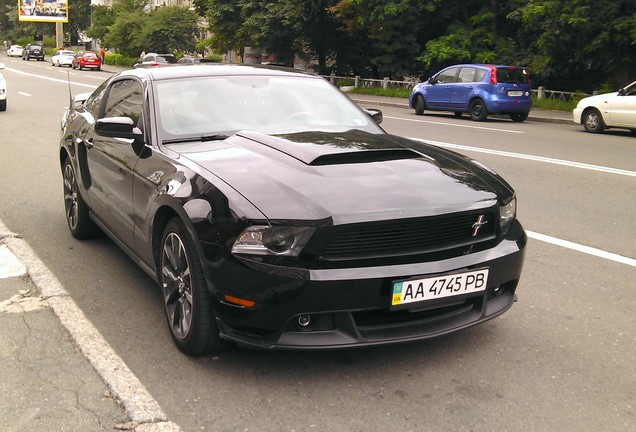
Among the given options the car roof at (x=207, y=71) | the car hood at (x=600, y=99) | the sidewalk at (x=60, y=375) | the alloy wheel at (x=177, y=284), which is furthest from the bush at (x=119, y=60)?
the alloy wheel at (x=177, y=284)

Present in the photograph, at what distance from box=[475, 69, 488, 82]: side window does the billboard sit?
286 ft

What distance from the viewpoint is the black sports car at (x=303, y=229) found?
126 inches

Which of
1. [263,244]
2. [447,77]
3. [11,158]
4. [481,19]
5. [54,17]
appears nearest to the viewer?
[263,244]

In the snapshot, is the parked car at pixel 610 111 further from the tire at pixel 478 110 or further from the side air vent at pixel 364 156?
the side air vent at pixel 364 156

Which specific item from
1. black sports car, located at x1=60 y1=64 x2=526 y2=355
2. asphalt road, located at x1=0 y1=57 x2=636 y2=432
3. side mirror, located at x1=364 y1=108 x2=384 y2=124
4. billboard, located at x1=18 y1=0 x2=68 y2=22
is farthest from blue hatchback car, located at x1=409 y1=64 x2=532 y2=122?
billboard, located at x1=18 y1=0 x2=68 y2=22

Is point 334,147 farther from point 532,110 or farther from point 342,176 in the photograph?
point 532,110

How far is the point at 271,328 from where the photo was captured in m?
3.23

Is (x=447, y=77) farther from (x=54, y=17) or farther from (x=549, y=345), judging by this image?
(x=54, y=17)

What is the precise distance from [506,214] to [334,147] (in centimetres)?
103

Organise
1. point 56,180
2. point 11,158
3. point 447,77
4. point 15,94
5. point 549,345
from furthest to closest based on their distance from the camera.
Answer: point 15,94 → point 447,77 → point 11,158 → point 56,180 → point 549,345

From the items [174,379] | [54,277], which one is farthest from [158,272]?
[54,277]

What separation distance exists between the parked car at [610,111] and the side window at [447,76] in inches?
185

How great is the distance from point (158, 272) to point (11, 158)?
7.62 m

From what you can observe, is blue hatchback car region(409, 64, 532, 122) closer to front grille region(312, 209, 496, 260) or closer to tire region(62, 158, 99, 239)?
tire region(62, 158, 99, 239)
